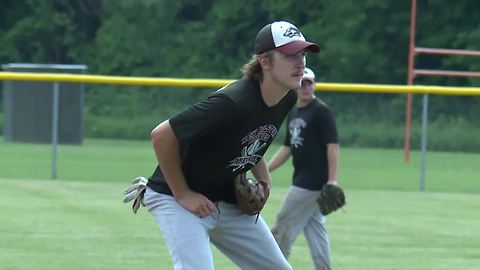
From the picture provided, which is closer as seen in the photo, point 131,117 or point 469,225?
point 469,225

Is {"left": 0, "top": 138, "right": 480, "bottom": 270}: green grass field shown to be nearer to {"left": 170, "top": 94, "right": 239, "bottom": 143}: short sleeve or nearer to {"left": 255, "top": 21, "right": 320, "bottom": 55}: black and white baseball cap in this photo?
{"left": 170, "top": 94, "right": 239, "bottom": 143}: short sleeve

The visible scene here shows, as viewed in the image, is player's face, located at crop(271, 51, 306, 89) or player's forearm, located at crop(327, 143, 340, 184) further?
player's forearm, located at crop(327, 143, 340, 184)

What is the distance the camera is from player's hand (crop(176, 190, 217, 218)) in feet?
19.6

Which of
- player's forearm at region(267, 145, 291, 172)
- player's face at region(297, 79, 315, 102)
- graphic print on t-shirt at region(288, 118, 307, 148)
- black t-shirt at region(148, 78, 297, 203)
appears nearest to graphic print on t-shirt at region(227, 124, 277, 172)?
black t-shirt at region(148, 78, 297, 203)

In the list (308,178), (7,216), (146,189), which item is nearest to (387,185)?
(7,216)

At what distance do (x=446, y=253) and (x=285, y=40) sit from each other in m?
5.16

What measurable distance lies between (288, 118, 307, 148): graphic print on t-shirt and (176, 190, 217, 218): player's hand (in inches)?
138

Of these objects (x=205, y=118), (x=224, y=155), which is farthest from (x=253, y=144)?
(x=205, y=118)

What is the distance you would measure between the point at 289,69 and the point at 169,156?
692mm

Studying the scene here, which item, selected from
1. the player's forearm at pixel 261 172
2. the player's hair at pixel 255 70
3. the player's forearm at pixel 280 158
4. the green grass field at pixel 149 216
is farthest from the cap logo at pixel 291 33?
the player's forearm at pixel 280 158

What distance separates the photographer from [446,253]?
10523mm

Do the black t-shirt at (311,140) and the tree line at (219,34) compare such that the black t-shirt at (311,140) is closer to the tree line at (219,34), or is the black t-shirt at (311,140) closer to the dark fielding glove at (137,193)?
the dark fielding glove at (137,193)

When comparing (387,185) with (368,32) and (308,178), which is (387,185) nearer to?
(308,178)

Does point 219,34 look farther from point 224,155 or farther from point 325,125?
point 224,155
